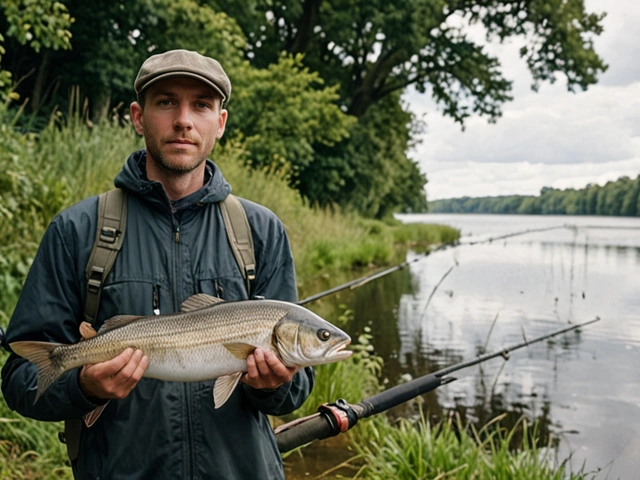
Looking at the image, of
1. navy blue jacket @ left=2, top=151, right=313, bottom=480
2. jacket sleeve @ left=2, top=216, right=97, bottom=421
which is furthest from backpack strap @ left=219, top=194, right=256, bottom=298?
jacket sleeve @ left=2, top=216, right=97, bottom=421

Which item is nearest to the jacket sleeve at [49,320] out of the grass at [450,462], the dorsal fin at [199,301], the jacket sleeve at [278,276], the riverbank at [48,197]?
the dorsal fin at [199,301]

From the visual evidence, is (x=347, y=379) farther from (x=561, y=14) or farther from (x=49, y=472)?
(x=561, y=14)

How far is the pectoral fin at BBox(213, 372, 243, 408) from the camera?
6.88ft

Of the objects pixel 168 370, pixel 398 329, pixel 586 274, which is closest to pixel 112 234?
pixel 168 370

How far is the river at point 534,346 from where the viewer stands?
797cm

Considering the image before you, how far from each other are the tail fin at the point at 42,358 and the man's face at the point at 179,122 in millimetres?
716

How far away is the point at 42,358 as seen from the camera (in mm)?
2102

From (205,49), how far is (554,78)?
17.9m

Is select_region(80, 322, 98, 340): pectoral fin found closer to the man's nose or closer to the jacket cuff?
the jacket cuff

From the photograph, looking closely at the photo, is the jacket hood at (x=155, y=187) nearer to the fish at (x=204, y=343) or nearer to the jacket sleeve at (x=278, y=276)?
the jacket sleeve at (x=278, y=276)

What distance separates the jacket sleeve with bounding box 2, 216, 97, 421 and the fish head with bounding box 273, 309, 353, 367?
2.05ft

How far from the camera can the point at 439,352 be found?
10.9 meters

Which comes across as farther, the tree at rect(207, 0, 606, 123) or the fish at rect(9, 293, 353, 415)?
the tree at rect(207, 0, 606, 123)

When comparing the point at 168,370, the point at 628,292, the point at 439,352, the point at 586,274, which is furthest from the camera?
the point at 586,274
